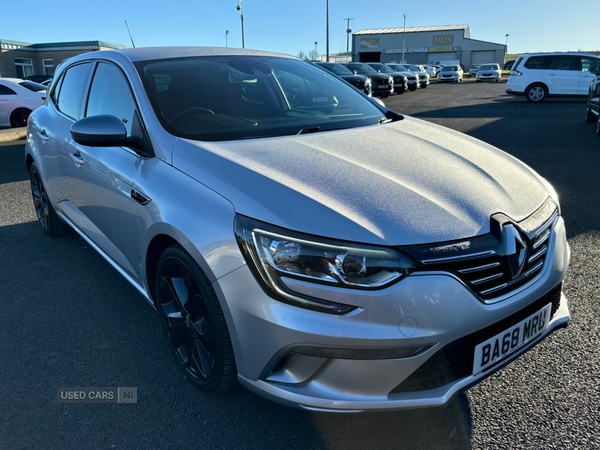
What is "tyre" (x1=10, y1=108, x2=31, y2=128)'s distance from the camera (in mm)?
12406

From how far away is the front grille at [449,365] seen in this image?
166 centimetres

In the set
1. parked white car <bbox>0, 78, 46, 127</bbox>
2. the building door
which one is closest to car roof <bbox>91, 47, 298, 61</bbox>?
parked white car <bbox>0, 78, 46, 127</bbox>

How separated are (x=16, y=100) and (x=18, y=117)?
51cm

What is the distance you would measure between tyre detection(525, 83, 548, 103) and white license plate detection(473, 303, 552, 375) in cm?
1848

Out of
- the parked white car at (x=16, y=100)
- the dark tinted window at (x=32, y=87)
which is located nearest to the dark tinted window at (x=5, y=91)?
the parked white car at (x=16, y=100)

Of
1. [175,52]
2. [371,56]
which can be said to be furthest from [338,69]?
[371,56]

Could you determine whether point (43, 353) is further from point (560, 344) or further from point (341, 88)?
point (560, 344)

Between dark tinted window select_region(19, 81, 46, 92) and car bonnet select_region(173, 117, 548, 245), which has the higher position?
dark tinted window select_region(19, 81, 46, 92)

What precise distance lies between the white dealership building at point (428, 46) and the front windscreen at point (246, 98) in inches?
2813

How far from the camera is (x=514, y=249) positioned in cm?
174

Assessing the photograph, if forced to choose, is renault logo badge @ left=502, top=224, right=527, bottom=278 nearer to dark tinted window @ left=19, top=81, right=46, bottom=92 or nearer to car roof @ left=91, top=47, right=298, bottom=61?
car roof @ left=91, top=47, right=298, bottom=61

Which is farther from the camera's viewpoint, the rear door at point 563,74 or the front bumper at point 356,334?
the rear door at point 563,74

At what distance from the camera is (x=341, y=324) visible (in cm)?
157

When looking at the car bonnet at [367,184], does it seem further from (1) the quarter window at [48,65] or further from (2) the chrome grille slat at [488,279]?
(1) the quarter window at [48,65]
